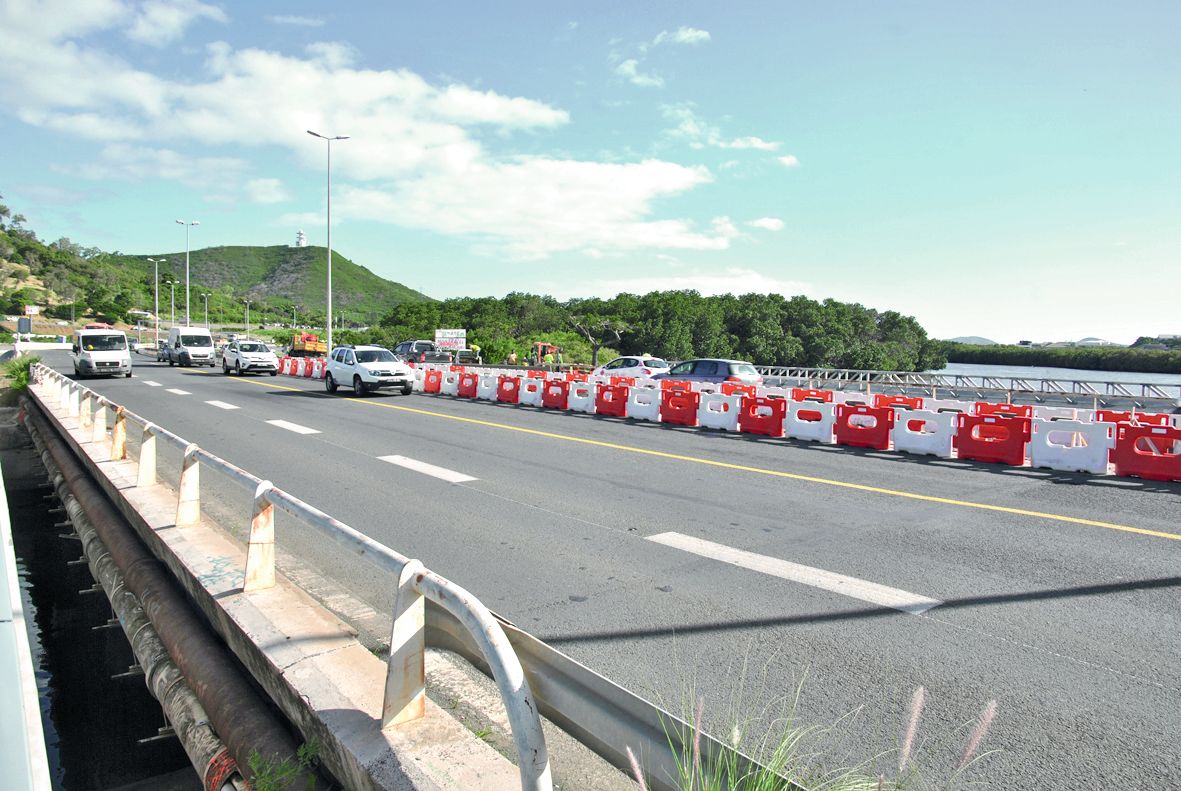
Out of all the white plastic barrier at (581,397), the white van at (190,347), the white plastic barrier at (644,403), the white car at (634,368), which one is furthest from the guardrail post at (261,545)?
the white van at (190,347)

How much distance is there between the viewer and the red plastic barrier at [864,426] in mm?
13648

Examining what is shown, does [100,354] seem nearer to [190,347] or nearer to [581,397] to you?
[190,347]

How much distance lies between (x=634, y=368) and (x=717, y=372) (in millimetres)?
8116

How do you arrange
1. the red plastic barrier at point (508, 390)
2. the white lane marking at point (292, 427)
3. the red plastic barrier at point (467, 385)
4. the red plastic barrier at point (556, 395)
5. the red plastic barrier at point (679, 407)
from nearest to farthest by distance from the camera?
the white lane marking at point (292, 427)
the red plastic barrier at point (679, 407)
the red plastic barrier at point (556, 395)
the red plastic barrier at point (508, 390)
the red plastic barrier at point (467, 385)

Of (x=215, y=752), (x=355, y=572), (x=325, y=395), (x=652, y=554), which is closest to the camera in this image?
(x=215, y=752)

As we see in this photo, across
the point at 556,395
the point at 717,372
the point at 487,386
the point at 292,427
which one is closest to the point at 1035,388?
the point at 717,372

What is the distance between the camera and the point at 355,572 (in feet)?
20.1

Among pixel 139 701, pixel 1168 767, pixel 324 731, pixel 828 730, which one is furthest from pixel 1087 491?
pixel 139 701

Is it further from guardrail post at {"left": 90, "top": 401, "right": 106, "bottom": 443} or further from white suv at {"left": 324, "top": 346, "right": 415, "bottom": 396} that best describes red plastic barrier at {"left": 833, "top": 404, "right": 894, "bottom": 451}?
white suv at {"left": 324, "top": 346, "right": 415, "bottom": 396}

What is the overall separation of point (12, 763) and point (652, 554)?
4.80 m

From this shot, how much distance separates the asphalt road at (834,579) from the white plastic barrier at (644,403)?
5.55 m

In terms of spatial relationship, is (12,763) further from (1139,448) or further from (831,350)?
(831,350)

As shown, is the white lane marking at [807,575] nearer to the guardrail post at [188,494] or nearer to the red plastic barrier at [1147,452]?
the guardrail post at [188,494]

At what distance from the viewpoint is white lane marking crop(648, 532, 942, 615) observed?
212 inches
